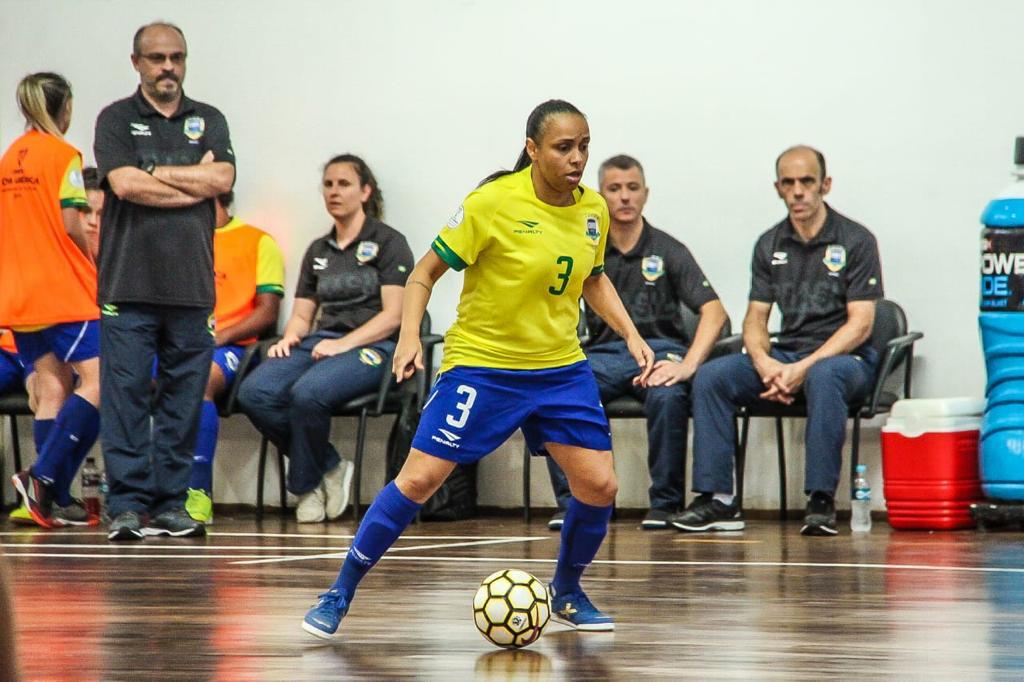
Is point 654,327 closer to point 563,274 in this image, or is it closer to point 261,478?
point 261,478

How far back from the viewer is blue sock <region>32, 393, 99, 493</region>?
6.52 m

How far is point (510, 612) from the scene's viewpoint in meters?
3.13

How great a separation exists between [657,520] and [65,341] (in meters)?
2.69

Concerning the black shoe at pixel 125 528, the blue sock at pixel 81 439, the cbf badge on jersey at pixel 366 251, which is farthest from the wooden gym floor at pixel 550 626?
the cbf badge on jersey at pixel 366 251

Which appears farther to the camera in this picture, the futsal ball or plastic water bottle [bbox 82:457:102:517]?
plastic water bottle [bbox 82:457:102:517]

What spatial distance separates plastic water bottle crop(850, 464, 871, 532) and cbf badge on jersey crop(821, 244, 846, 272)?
33.9 inches

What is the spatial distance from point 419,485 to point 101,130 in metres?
2.99

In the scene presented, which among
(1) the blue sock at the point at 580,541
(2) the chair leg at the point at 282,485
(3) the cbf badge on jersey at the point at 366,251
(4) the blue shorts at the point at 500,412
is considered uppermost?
(3) the cbf badge on jersey at the point at 366,251

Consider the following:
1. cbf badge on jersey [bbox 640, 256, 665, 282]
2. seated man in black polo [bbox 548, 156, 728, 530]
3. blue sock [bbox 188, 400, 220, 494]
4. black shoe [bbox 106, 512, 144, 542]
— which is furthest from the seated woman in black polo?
black shoe [bbox 106, 512, 144, 542]

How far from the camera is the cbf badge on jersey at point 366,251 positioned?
23.8ft

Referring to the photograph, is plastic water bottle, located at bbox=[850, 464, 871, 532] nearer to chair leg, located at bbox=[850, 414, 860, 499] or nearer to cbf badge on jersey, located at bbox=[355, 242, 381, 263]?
chair leg, located at bbox=[850, 414, 860, 499]

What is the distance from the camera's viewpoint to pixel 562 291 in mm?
3506

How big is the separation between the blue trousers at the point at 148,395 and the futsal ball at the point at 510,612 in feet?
9.41

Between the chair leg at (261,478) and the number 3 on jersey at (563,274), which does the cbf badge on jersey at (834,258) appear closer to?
the chair leg at (261,478)
